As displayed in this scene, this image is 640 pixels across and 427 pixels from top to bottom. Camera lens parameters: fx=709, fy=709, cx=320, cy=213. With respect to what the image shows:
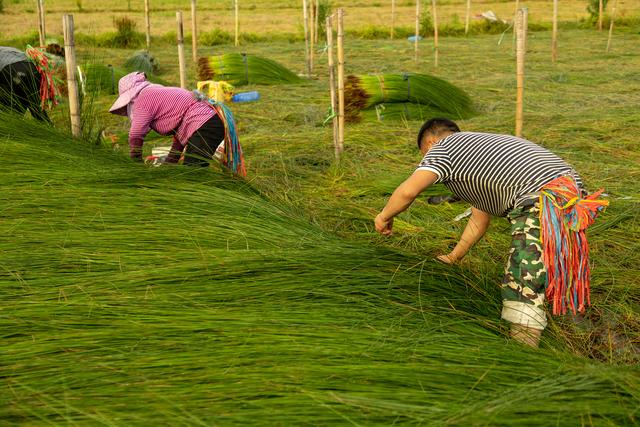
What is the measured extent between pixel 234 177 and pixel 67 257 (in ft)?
4.09

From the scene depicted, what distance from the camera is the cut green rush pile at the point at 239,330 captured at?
1539 mm

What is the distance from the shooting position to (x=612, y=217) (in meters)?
3.72

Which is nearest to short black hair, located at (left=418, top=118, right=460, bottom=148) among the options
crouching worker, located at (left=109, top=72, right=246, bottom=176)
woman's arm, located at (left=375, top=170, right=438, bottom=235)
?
woman's arm, located at (left=375, top=170, right=438, bottom=235)

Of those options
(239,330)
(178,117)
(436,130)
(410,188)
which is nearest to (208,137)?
(178,117)

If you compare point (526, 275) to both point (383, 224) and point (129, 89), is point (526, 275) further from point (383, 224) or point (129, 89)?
point (129, 89)

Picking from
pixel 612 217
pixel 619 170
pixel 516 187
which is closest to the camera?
pixel 516 187

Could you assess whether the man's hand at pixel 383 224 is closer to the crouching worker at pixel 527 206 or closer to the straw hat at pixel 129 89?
the crouching worker at pixel 527 206

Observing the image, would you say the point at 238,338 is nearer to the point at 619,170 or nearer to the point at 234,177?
the point at 234,177

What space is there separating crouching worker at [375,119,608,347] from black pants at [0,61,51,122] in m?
2.36

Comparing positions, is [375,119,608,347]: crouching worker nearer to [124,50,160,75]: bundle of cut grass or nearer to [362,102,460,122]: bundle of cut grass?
[362,102,460,122]: bundle of cut grass

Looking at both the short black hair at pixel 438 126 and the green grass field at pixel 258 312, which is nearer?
the green grass field at pixel 258 312

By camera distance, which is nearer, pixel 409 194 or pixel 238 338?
pixel 238 338

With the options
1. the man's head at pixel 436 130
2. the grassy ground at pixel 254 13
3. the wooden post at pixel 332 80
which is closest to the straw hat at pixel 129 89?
the wooden post at pixel 332 80

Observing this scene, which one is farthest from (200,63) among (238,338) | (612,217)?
(238,338)
